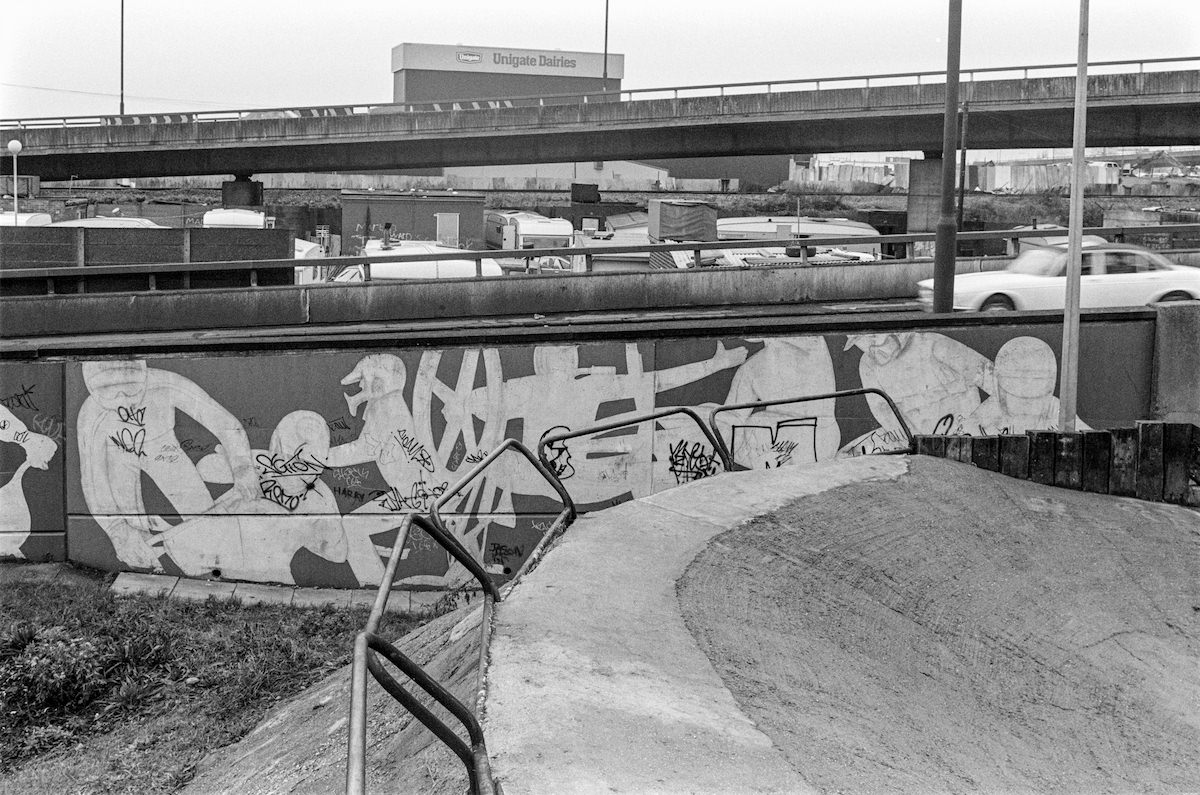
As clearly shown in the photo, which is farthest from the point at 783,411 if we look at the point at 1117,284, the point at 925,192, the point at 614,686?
the point at 925,192

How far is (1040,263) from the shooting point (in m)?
20.0

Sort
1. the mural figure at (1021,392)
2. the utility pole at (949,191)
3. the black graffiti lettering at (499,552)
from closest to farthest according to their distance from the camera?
the black graffiti lettering at (499,552) < the mural figure at (1021,392) < the utility pole at (949,191)

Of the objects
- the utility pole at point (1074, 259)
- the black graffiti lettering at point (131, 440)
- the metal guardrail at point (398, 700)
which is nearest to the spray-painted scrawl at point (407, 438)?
the black graffiti lettering at point (131, 440)

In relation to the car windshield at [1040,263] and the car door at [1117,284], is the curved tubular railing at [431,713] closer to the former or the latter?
the car windshield at [1040,263]

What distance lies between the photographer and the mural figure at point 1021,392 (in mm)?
14500

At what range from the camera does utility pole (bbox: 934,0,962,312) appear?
656 inches

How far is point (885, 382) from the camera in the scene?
14.4 m

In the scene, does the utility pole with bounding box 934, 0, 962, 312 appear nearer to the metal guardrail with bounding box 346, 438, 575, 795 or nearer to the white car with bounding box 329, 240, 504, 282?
the white car with bounding box 329, 240, 504, 282

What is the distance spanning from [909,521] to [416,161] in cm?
4845

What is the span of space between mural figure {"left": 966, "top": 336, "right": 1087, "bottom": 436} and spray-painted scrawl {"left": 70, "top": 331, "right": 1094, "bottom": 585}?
3.22 ft

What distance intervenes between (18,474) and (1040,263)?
15671 mm

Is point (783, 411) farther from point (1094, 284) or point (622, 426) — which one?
point (1094, 284)

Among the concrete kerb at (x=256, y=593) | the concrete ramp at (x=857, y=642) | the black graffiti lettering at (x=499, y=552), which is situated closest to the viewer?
the concrete ramp at (x=857, y=642)

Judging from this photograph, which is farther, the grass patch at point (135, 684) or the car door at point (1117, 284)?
the car door at point (1117, 284)
